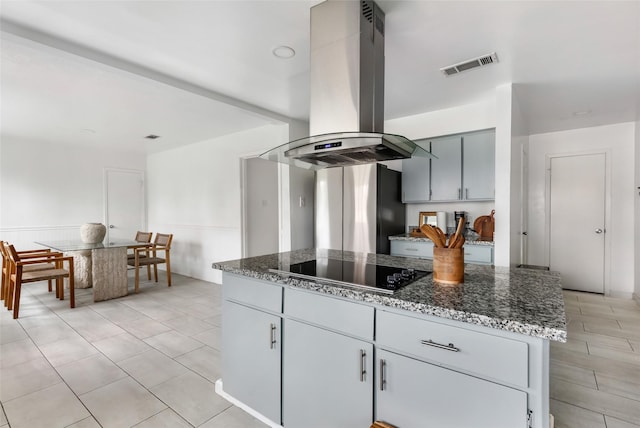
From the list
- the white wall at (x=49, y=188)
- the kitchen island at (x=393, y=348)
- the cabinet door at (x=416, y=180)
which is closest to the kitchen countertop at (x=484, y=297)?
the kitchen island at (x=393, y=348)

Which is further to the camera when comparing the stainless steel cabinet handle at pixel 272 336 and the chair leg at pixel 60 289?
the chair leg at pixel 60 289

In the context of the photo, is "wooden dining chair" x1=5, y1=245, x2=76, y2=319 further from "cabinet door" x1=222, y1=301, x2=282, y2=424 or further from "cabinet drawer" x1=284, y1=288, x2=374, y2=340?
"cabinet drawer" x1=284, y1=288, x2=374, y2=340

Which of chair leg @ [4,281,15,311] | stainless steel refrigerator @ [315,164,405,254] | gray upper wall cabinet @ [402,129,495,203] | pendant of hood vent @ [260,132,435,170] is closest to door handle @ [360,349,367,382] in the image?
pendant of hood vent @ [260,132,435,170]

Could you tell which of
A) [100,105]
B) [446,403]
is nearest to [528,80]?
[446,403]

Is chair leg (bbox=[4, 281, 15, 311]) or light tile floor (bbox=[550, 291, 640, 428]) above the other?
chair leg (bbox=[4, 281, 15, 311])

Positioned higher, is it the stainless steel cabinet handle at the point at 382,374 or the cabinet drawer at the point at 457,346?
the cabinet drawer at the point at 457,346

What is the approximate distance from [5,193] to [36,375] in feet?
14.4

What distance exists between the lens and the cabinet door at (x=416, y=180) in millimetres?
3992

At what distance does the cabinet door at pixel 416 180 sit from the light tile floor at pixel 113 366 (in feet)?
9.33

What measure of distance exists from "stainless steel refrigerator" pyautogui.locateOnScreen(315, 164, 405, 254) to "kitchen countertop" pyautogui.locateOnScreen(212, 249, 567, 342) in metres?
1.80

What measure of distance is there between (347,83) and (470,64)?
1460 millimetres

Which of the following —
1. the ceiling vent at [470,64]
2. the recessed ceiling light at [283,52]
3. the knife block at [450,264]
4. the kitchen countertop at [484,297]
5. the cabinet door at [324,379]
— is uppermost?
the recessed ceiling light at [283,52]

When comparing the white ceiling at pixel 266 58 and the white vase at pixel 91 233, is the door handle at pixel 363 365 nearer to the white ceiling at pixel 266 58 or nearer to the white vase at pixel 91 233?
the white ceiling at pixel 266 58

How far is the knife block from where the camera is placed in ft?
4.79
